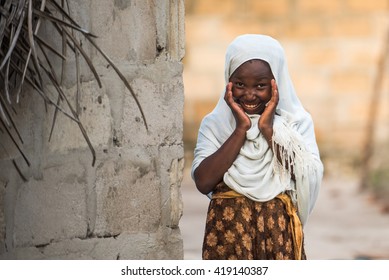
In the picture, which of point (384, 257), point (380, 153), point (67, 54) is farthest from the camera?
point (380, 153)

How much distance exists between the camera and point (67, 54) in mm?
3811

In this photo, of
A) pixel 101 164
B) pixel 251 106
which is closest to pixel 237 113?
pixel 251 106

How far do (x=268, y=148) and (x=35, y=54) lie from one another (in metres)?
0.88

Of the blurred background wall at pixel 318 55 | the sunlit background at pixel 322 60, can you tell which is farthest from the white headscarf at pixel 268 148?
the blurred background wall at pixel 318 55

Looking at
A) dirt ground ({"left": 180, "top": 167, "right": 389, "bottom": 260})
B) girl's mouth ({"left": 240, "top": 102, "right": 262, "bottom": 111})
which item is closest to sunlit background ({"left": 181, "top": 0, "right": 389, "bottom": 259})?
dirt ground ({"left": 180, "top": 167, "right": 389, "bottom": 260})

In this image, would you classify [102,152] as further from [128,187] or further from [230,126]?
[230,126]

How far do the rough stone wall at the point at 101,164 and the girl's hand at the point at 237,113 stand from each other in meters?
0.25

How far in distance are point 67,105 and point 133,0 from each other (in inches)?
17.5

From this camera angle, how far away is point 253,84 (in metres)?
3.76

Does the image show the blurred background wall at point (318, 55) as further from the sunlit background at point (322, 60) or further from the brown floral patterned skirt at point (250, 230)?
the brown floral patterned skirt at point (250, 230)

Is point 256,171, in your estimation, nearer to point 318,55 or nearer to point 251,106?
point 251,106

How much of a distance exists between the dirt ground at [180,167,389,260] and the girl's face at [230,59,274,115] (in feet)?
7.21

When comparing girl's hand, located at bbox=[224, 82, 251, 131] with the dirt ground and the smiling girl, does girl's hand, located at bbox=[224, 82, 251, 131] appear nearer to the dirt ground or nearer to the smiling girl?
the smiling girl
